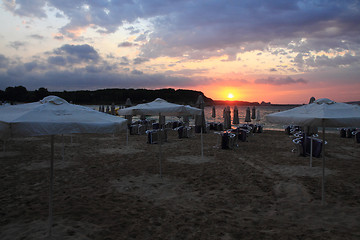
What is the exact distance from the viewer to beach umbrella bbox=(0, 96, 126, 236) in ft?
8.09

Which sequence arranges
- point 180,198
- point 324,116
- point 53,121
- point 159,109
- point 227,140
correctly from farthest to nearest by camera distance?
point 227,140 < point 159,109 < point 180,198 < point 324,116 < point 53,121

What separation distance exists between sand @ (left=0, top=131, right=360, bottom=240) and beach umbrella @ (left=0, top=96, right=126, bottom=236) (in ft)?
5.75

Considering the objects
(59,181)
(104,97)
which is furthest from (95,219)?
(104,97)

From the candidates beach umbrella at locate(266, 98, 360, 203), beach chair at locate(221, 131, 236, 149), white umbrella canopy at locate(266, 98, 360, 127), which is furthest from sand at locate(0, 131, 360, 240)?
beach chair at locate(221, 131, 236, 149)

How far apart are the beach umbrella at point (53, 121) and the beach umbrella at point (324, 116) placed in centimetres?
311

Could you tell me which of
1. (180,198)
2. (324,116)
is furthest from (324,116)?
(180,198)

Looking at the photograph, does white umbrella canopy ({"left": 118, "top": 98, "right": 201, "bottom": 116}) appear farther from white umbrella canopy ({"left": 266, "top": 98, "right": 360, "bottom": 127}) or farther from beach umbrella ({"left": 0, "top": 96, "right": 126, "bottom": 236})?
beach umbrella ({"left": 0, "top": 96, "right": 126, "bottom": 236})

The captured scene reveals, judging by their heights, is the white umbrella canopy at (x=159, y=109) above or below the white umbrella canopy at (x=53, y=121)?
above

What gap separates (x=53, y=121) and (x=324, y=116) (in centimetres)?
404

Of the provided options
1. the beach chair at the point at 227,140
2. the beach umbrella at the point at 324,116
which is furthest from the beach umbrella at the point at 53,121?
the beach chair at the point at 227,140

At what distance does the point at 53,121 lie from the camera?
2684 mm

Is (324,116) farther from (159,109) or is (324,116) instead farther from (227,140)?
(227,140)

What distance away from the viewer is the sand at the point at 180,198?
376 centimetres

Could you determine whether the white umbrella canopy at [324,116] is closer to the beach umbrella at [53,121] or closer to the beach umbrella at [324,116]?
the beach umbrella at [324,116]
